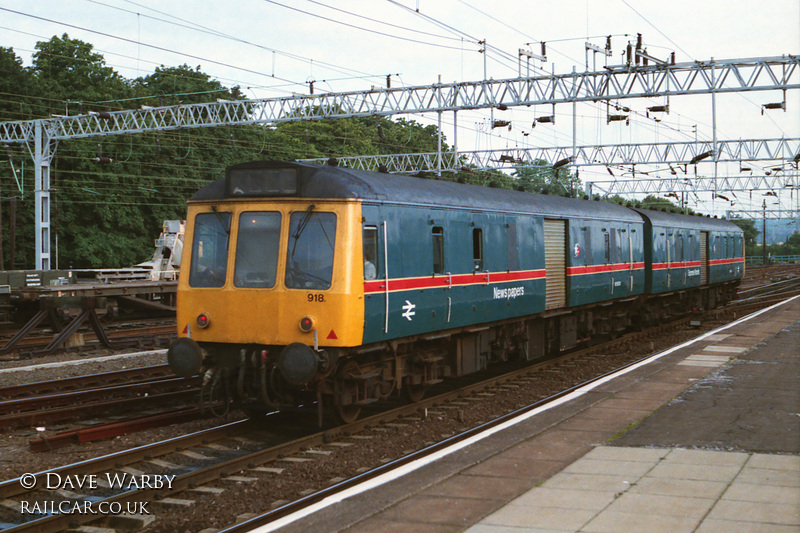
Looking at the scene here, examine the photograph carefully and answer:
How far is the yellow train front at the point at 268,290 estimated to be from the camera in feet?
33.3

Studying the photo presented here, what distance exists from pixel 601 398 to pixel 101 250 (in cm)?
4044

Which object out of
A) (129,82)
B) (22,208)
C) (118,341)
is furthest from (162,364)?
(129,82)

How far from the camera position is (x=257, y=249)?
10695 millimetres

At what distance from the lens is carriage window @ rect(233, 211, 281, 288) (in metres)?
10.5

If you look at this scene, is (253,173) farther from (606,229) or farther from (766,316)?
(766,316)

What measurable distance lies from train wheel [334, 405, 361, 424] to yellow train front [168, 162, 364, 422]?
36 cm

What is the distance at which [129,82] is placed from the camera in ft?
209

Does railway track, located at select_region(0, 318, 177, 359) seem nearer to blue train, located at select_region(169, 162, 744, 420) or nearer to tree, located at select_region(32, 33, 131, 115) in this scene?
blue train, located at select_region(169, 162, 744, 420)

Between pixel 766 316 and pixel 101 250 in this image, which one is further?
pixel 101 250

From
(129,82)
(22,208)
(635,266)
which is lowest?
(635,266)

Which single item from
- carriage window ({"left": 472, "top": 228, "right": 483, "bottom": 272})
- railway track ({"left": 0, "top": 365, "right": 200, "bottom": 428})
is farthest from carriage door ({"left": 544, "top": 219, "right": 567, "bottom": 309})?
railway track ({"left": 0, "top": 365, "right": 200, "bottom": 428})

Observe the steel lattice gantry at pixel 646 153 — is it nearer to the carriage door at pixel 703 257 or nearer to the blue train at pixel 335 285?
the carriage door at pixel 703 257

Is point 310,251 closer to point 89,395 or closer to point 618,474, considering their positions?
point 618,474

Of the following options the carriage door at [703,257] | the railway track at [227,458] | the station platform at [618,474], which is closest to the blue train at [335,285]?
the railway track at [227,458]
